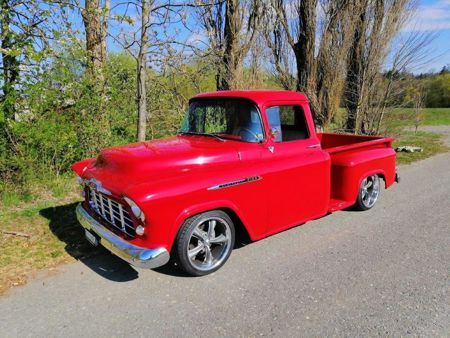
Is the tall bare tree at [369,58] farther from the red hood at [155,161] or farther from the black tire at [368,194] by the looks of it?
the red hood at [155,161]

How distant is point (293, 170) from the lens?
4.31 metres

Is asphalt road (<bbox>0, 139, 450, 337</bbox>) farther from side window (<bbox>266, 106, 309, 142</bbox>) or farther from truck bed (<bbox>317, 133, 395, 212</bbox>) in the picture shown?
side window (<bbox>266, 106, 309, 142</bbox>)

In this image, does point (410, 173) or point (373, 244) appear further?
point (410, 173)

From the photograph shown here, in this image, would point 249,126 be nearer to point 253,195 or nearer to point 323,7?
point 253,195

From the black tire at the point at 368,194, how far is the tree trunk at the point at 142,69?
13.7 ft

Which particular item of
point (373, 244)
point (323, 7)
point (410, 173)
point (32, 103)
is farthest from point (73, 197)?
point (323, 7)

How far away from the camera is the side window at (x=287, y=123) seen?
430 centimetres

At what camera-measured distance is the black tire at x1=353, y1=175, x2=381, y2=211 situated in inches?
218

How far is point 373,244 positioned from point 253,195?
1.65 metres

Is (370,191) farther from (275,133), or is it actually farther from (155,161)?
(155,161)

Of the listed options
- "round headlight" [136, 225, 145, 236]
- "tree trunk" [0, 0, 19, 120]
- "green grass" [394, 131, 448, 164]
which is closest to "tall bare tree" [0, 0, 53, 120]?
"tree trunk" [0, 0, 19, 120]

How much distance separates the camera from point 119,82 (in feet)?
24.2

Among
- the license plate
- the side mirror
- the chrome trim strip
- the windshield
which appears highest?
the windshield

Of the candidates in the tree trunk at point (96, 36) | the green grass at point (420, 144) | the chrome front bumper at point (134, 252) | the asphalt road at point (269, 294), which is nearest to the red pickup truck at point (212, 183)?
the chrome front bumper at point (134, 252)
